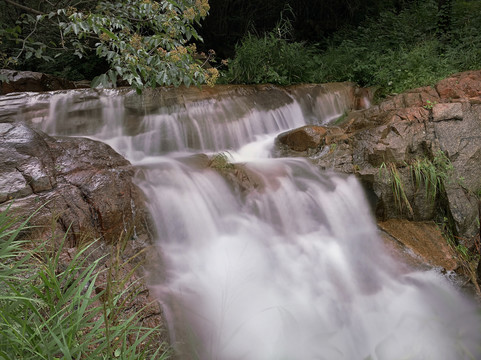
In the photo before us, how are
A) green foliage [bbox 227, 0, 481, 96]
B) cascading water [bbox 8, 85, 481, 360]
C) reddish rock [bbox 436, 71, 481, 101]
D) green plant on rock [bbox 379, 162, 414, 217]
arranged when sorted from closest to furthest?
1. cascading water [bbox 8, 85, 481, 360]
2. green plant on rock [bbox 379, 162, 414, 217]
3. reddish rock [bbox 436, 71, 481, 101]
4. green foliage [bbox 227, 0, 481, 96]

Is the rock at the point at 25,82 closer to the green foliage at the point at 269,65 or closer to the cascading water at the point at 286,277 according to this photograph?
the cascading water at the point at 286,277

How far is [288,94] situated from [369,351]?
531 centimetres

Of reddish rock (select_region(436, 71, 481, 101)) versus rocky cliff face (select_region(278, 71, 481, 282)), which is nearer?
rocky cliff face (select_region(278, 71, 481, 282))

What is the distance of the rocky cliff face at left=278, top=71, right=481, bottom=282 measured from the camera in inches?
162

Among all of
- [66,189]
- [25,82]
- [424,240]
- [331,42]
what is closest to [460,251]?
[424,240]

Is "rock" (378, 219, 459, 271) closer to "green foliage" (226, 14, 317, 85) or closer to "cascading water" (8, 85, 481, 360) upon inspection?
"cascading water" (8, 85, 481, 360)

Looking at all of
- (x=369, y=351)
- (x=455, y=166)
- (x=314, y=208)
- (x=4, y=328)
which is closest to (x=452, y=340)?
(x=369, y=351)

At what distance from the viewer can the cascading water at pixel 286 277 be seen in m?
2.76

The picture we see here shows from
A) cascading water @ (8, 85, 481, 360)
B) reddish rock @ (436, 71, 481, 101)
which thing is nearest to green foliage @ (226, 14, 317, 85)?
reddish rock @ (436, 71, 481, 101)

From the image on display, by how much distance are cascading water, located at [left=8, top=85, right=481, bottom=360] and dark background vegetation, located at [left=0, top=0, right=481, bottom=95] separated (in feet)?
10.2

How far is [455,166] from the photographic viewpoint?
14.0ft

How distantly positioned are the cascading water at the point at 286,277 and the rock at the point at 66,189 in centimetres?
29

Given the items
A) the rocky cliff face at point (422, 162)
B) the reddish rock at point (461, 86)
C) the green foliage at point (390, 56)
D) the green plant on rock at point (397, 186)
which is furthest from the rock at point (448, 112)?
the green foliage at point (390, 56)

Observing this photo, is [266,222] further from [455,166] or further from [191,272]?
[455,166]
